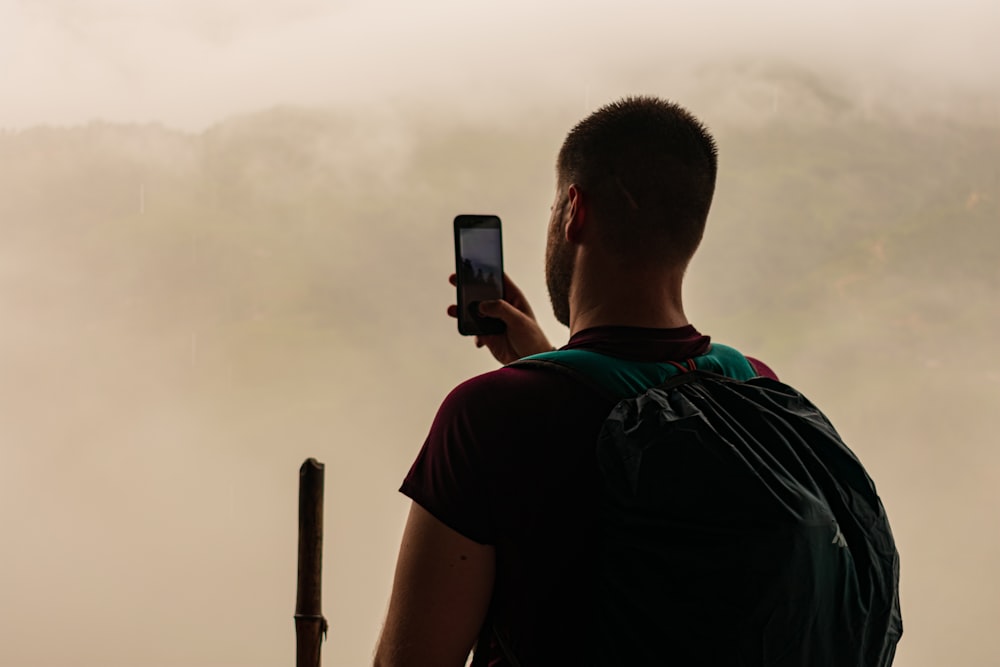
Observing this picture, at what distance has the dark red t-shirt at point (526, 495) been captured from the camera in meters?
0.64

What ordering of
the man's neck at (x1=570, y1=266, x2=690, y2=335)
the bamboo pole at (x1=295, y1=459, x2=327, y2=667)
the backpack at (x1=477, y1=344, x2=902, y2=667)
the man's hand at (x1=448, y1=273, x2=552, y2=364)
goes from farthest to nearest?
the bamboo pole at (x1=295, y1=459, x2=327, y2=667) < the man's hand at (x1=448, y1=273, x2=552, y2=364) < the man's neck at (x1=570, y1=266, x2=690, y2=335) < the backpack at (x1=477, y1=344, x2=902, y2=667)

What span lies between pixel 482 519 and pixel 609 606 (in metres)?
0.10

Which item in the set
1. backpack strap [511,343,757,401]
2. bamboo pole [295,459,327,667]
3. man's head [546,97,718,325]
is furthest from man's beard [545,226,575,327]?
bamboo pole [295,459,327,667]

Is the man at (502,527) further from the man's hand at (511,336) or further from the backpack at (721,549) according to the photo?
the man's hand at (511,336)

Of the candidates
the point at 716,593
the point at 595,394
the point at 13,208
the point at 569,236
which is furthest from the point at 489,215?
the point at 13,208

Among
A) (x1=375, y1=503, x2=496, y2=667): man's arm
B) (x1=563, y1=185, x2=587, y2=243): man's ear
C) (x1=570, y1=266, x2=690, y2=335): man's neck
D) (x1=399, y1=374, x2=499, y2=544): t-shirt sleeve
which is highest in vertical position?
(x1=563, y1=185, x2=587, y2=243): man's ear

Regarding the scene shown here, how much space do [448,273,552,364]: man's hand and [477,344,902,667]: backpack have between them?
233 mm

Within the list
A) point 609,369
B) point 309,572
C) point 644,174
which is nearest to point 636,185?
point 644,174

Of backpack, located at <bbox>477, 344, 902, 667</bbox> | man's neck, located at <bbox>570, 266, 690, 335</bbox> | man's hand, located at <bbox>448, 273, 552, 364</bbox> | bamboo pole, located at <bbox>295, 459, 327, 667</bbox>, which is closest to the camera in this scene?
backpack, located at <bbox>477, 344, 902, 667</bbox>

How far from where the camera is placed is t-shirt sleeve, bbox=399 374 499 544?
0.64 meters

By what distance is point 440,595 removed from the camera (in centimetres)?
64

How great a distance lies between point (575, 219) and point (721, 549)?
29 centimetres

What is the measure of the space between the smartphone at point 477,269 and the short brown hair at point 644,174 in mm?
172

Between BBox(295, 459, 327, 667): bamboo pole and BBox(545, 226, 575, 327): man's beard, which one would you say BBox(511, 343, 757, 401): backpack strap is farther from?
BBox(295, 459, 327, 667): bamboo pole
